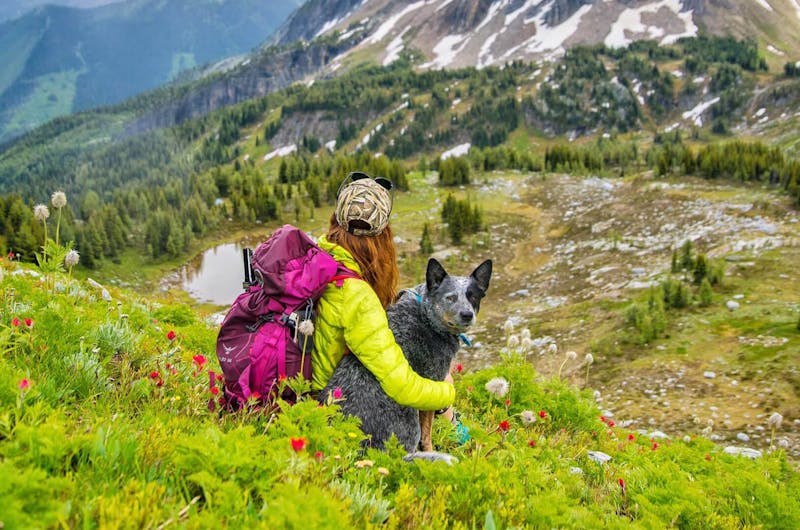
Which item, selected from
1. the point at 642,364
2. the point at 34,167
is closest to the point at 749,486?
the point at 642,364

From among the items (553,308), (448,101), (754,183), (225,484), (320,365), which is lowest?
(553,308)

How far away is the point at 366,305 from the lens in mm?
3740

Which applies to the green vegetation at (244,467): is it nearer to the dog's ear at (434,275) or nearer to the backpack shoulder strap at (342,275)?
the backpack shoulder strap at (342,275)

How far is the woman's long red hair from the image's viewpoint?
4.21 metres

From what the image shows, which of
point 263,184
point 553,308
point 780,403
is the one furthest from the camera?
point 263,184

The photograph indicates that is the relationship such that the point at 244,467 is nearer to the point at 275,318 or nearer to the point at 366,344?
the point at 366,344

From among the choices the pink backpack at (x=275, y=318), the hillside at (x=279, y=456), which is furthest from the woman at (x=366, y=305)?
the hillside at (x=279, y=456)

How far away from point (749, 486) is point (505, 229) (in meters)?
25.1

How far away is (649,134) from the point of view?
101 metres

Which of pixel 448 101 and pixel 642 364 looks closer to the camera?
pixel 642 364

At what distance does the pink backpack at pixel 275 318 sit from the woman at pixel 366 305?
14 cm

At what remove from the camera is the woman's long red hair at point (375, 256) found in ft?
13.8

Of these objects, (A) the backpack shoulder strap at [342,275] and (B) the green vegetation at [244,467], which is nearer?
(B) the green vegetation at [244,467]

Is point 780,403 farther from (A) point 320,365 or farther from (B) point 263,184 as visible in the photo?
(B) point 263,184
